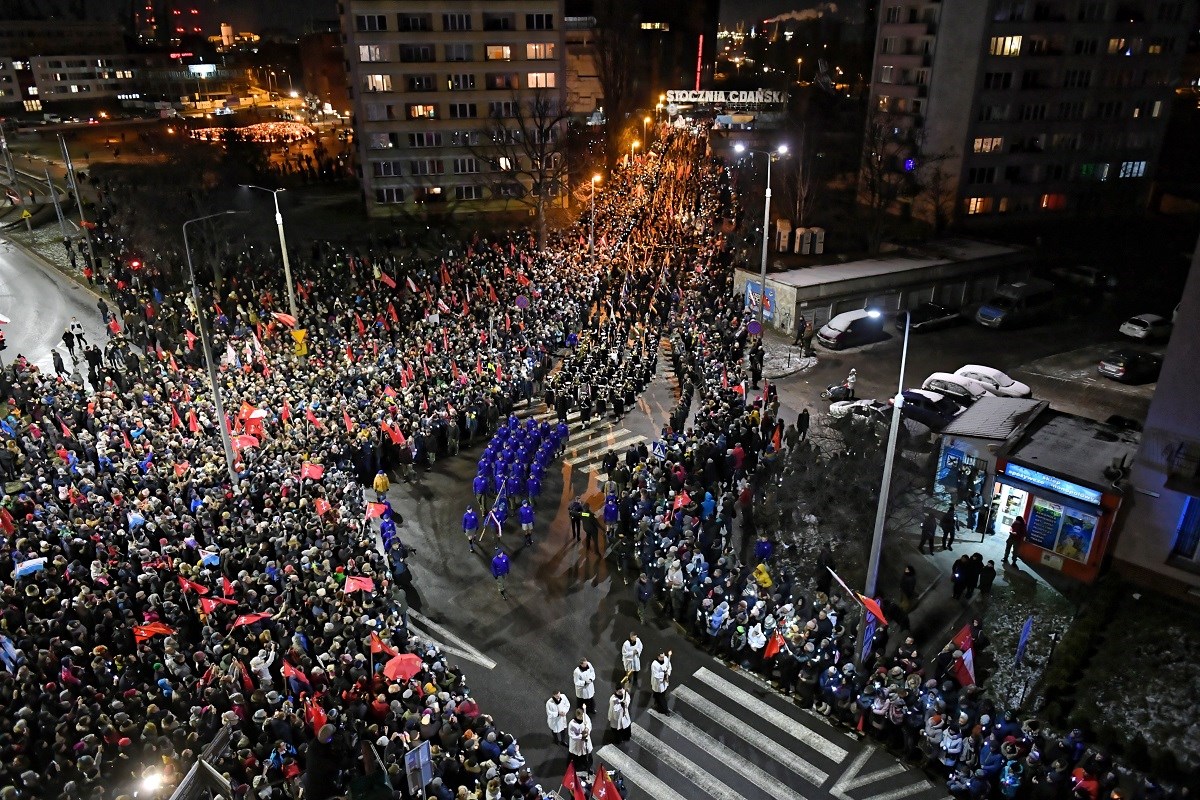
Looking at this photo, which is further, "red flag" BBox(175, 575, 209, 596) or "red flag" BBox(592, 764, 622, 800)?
"red flag" BBox(175, 575, 209, 596)

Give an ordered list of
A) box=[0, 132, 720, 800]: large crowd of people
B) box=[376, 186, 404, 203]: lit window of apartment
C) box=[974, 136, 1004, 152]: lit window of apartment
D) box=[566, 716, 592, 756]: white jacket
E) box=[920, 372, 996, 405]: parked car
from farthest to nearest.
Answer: box=[376, 186, 404, 203]: lit window of apartment
box=[974, 136, 1004, 152]: lit window of apartment
box=[920, 372, 996, 405]: parked car
box=[566, 716, 592, 756]: white jacket
box=[0, 132, 720, 800]: large crowd of people

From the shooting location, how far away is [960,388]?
77.3 feet

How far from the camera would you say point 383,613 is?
14250mm

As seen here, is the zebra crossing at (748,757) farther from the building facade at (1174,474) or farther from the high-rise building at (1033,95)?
the high-rise building at (1033,95)

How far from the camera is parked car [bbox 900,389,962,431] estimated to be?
2245cm

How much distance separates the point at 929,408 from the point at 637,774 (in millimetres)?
15057

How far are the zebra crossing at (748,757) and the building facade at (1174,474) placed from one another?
24.2 ft

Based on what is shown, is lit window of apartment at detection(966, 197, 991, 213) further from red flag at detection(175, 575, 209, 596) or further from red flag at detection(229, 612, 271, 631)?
red flag at detection(175, 575, 209, 596)

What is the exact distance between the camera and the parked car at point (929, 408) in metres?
22.5

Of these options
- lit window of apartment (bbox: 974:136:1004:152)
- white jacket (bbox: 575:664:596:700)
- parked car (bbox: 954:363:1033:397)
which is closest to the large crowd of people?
white jacket (bbox: 575:664:596:700)

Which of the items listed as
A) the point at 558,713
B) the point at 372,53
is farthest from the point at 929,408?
the point at 372,53

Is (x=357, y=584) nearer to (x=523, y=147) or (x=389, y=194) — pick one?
(x=389, y=194)

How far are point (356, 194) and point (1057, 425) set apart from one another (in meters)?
52.5

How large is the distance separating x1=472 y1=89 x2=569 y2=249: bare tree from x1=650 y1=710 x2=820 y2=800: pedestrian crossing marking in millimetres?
42304
